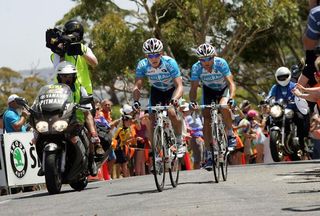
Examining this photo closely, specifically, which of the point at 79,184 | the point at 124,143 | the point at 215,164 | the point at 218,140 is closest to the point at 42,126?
the point at 79,184

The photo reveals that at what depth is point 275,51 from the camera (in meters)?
47.9

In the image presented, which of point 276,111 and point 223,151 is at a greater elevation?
point 276,111

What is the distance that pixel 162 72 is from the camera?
15938mm

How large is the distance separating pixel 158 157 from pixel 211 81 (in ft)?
8.68

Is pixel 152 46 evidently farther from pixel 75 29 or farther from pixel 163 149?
pixel 163 149

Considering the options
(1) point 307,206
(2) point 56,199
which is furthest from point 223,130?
(1) point 307,206

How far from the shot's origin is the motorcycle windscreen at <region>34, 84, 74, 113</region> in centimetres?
1503

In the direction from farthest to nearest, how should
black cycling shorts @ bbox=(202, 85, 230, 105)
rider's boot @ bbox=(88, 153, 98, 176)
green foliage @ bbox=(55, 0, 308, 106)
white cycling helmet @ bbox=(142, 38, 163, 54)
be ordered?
green foliage @ bbox=(55, 0, 308, 106)
black cycling shorts @ bbox=(202, 85, 230, 105)
rider's boot @ bbox=(88, 153, 98, 176)
white cycling helmet @ bbox=(142, 38, 163, 54)

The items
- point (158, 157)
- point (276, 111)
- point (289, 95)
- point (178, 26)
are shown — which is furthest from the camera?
point (178, 26)

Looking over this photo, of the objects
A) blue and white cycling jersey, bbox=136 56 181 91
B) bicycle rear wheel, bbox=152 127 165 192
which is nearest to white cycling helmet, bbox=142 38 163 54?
blue and white cycling jersey, bbox=136 56 181 91

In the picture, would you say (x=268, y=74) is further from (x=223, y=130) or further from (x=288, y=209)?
(x=288, y=209)

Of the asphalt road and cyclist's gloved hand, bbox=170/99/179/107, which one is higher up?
cyclist's gloved hand, bbox=170/99/179/107

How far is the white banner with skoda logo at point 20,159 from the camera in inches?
745

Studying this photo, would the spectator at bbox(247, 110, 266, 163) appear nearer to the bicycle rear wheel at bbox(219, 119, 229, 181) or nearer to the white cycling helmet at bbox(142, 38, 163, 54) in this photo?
the bicycle rear wheel at bbox(219, 119, 229, 181)
